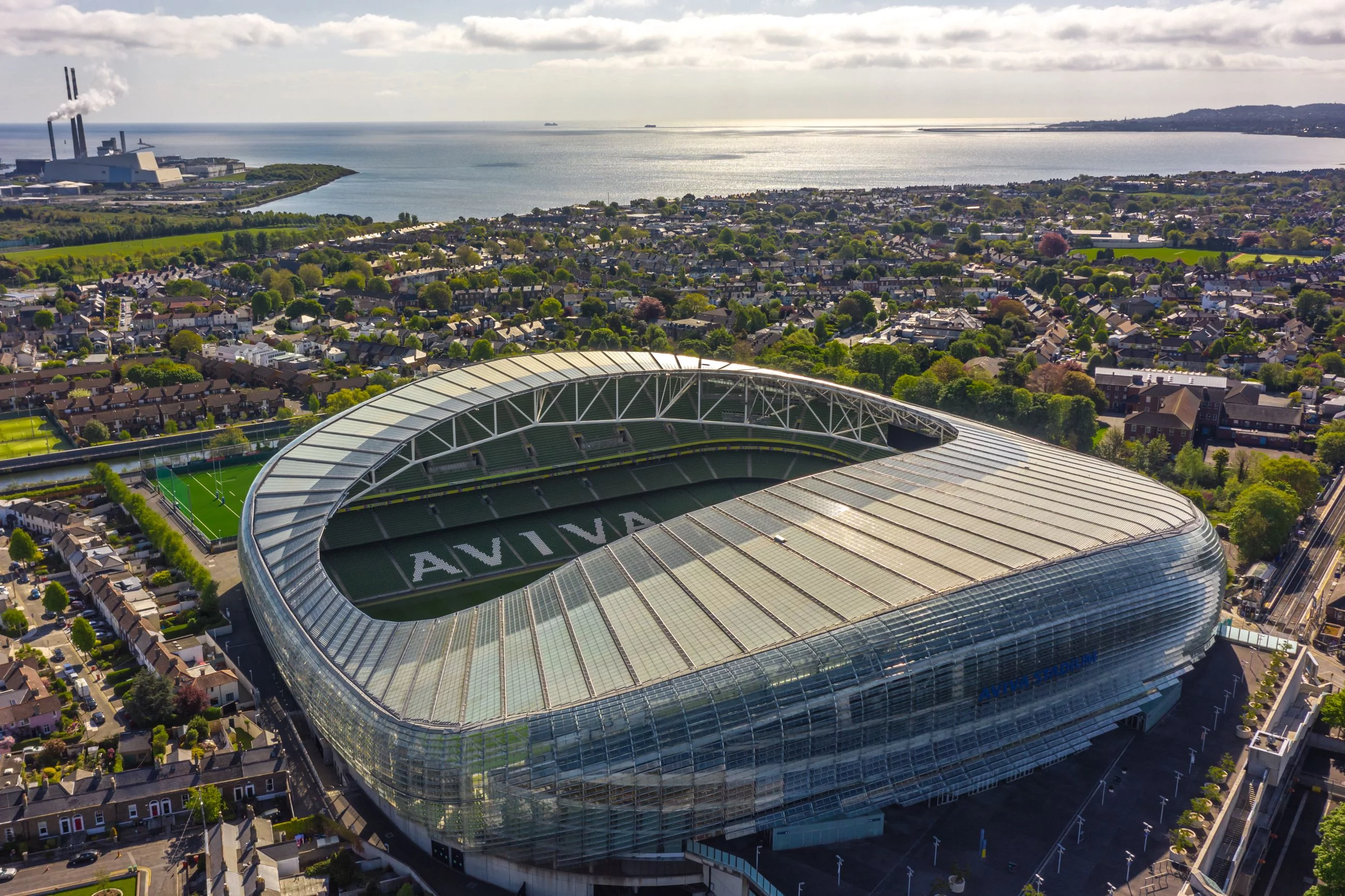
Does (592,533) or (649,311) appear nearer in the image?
(592,533)

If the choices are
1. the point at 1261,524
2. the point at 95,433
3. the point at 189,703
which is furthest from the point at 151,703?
the point at 1261,524

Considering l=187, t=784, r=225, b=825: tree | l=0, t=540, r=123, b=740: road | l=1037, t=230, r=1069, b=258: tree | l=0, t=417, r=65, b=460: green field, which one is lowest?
l=0, t=540, r=123, b=740: road

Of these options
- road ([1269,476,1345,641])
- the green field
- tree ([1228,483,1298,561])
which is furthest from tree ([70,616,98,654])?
tree ([1228,483,1298,561])

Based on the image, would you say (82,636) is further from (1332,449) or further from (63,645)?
(1332,449)

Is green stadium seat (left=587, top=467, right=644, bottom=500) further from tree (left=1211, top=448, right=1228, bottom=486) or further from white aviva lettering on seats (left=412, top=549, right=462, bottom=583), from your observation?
tree (left=1211, top=448, right=1228, bottom=486)

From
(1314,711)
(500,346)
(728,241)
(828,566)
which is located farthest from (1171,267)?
(828,566)

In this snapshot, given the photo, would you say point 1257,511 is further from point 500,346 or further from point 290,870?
point 500,346

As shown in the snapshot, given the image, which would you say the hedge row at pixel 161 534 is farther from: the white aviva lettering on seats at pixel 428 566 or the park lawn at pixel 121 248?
the park lawn at pixel 121 248
